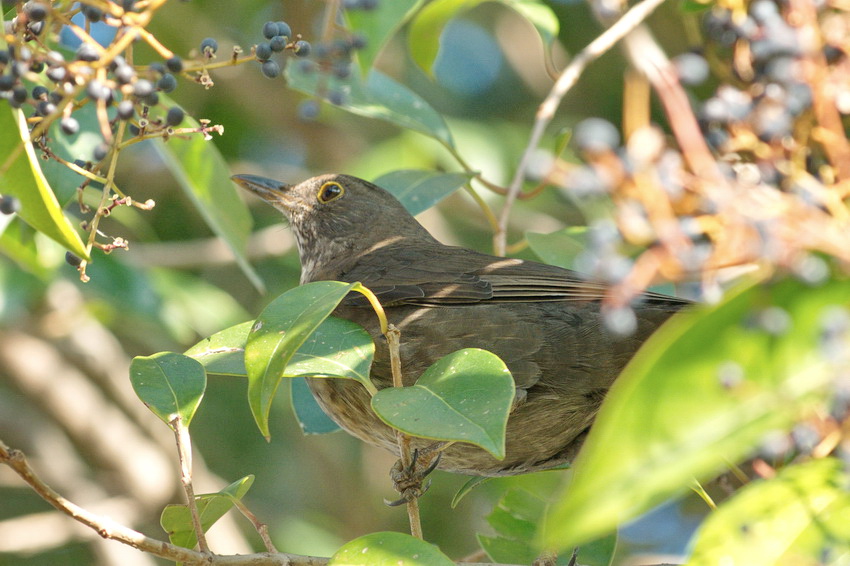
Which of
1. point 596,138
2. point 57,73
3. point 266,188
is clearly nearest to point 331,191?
point 266,188

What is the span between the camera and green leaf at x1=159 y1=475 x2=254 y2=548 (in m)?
2.82

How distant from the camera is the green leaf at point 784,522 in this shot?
168 centimetres

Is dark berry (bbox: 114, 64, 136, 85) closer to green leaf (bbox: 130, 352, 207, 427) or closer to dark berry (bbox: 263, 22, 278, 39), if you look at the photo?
dark berry (bbox: 263, 22, 278, 39)

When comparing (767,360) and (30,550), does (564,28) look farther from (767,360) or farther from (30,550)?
(767,360)

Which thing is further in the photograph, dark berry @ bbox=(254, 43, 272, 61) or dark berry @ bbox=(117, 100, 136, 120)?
dark berry @ bbox=(254, 43, 272, 61)

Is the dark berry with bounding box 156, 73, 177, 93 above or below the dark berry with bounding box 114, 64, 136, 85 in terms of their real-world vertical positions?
below

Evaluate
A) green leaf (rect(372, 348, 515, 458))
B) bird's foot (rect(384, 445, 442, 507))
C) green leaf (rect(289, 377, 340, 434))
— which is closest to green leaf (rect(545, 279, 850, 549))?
green leaf (rect(372, 348, 515, 458))

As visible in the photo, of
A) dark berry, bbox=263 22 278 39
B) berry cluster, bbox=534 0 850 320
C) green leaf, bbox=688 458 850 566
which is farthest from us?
dark berry, bbox=263 22 278 39

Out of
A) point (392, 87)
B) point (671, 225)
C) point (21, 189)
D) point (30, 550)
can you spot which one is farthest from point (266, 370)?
point (30, 550)

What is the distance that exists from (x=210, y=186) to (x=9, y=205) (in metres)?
1.46

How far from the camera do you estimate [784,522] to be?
5.62ft

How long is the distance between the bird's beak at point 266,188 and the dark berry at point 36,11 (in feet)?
10.2

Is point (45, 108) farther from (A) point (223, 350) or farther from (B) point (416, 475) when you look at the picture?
(B) point (416, 475)

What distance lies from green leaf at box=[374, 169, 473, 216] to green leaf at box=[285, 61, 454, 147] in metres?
0.19
